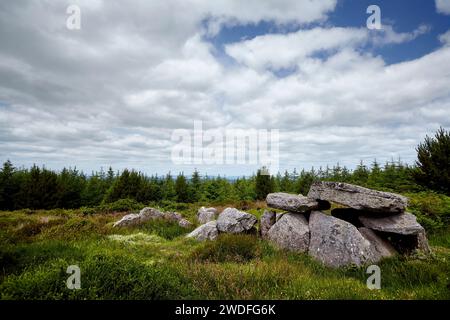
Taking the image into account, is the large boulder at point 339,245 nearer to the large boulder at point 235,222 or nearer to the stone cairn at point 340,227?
the stone cairn at point 340,227

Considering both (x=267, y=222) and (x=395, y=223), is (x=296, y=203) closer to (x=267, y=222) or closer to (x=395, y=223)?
(x=267, y=222)

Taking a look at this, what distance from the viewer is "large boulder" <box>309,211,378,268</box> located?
7926mm

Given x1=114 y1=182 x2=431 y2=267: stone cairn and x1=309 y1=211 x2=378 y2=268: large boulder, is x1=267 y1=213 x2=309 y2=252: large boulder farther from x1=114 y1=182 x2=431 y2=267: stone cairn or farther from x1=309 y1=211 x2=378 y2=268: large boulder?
x1=309 y1=211 x2=378 y2=268: large boulder

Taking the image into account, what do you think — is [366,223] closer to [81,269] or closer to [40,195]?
[81,269]

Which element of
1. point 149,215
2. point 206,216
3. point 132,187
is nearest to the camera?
point 149,215

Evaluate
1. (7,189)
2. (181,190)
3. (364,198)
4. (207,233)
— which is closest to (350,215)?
(364,198)

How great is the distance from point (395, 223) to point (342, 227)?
1.90 meters

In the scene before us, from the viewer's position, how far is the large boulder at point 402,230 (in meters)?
8.55

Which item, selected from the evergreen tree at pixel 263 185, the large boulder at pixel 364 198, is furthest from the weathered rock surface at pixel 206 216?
the evergreen tree at pixel 263 185

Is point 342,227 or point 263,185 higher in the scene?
point 263,185

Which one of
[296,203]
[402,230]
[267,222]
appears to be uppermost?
[296,203]

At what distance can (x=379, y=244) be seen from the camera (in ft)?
29.1

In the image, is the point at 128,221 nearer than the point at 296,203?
No

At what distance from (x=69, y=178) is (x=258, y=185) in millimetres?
25557
